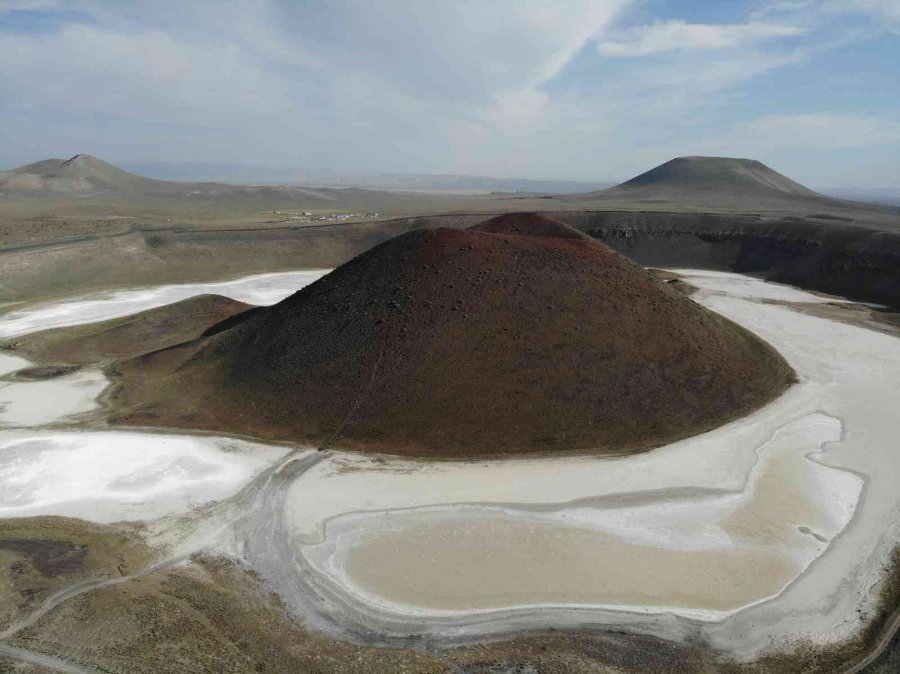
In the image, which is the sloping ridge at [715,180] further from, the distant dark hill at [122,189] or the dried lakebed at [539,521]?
the dried lakebed at [539,521]

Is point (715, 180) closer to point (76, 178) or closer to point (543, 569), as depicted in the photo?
point (543, 569)

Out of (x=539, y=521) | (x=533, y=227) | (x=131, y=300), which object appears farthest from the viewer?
(x=131, y=300)

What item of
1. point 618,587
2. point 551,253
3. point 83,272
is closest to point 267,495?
point 618,587

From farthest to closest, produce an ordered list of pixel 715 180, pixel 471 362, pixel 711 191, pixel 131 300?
pixel 715 180 < pixel 711 191 < pixel 131 300 < pixel 471 362

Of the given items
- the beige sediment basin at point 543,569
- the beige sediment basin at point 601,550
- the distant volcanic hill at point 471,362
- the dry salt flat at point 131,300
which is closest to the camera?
the beige sediment basin at point 543,569

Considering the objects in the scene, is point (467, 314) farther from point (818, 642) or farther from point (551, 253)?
point (818, 642)

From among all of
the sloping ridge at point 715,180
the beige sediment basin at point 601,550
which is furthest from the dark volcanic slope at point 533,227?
the sloping ridge at point 715,180

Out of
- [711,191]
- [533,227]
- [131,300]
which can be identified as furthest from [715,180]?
[131,300]
